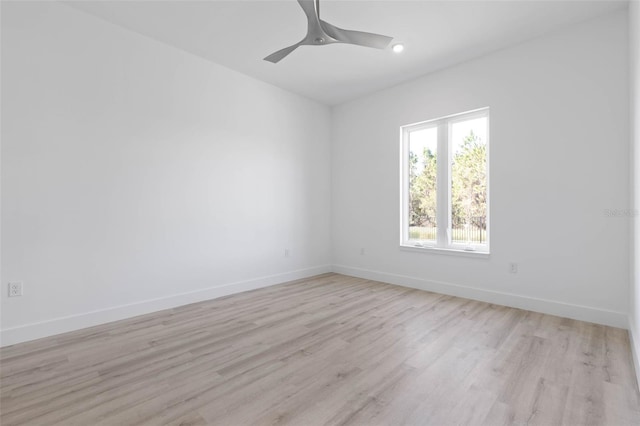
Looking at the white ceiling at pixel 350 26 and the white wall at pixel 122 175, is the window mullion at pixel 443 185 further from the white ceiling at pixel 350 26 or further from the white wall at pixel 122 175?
the white wall at pixel 122 175

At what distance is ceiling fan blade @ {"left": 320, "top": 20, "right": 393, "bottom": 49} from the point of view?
2373mm

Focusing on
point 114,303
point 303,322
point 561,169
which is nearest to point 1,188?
point 114,303

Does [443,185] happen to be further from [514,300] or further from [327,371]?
[327,371]

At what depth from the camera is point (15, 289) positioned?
8.14ft

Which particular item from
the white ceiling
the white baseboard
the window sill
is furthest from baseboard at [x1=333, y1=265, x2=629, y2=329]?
the white ceiling

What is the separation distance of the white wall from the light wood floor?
0.44 metres

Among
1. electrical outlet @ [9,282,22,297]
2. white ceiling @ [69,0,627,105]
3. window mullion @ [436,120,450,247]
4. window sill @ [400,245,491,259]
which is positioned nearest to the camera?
electrical outlet @ [9,282,22,297]

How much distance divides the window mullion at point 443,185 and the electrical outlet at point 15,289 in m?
4.51

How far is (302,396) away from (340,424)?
32 cm

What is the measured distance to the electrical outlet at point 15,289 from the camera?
8.08 feet

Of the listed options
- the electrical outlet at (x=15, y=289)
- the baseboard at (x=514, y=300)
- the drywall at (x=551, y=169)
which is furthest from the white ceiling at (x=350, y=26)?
the baseboard at (x=514, y=300)

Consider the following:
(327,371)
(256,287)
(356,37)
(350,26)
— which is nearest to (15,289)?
(256,287)

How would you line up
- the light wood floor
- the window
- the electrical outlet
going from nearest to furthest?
the light wood floor < the electrical outlet < the window

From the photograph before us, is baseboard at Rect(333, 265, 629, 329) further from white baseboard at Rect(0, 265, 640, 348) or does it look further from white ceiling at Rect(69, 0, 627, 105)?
white ceiling at Rect(69, 0, 627, 105)
